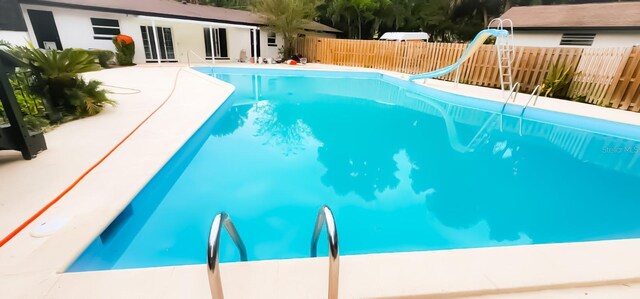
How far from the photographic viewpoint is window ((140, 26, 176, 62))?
14.3 meters

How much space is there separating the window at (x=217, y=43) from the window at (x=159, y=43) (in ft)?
6.43

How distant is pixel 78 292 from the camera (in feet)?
5.37

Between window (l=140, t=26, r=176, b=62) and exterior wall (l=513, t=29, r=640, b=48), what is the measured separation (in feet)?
65.3

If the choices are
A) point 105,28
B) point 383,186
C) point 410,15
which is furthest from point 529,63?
point 105,28

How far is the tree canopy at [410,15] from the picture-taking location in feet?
69.4

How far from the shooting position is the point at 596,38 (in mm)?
14031

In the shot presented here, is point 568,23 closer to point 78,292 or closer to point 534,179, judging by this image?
point 534,179

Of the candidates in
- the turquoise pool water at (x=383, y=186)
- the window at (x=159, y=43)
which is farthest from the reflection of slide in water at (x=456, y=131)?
the window at (x=159, y=43)

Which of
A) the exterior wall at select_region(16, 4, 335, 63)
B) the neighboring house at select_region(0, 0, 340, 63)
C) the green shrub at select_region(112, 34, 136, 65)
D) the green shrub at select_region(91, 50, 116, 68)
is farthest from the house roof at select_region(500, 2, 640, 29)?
the green shrub at select_region(91, 50, 116, 68)

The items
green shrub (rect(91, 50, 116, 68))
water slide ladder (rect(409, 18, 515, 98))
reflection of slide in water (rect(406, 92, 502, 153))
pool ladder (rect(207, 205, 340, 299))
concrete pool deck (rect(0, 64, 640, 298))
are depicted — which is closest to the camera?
pool ladder (rect(207, 205, 340, 299))

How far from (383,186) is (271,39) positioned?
56.1ft

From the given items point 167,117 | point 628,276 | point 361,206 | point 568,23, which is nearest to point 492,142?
point 361,206

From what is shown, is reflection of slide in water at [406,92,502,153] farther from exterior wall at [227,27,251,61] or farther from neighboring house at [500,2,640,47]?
exterior wall at [227,27,251,61]

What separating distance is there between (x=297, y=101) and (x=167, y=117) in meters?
3.95
